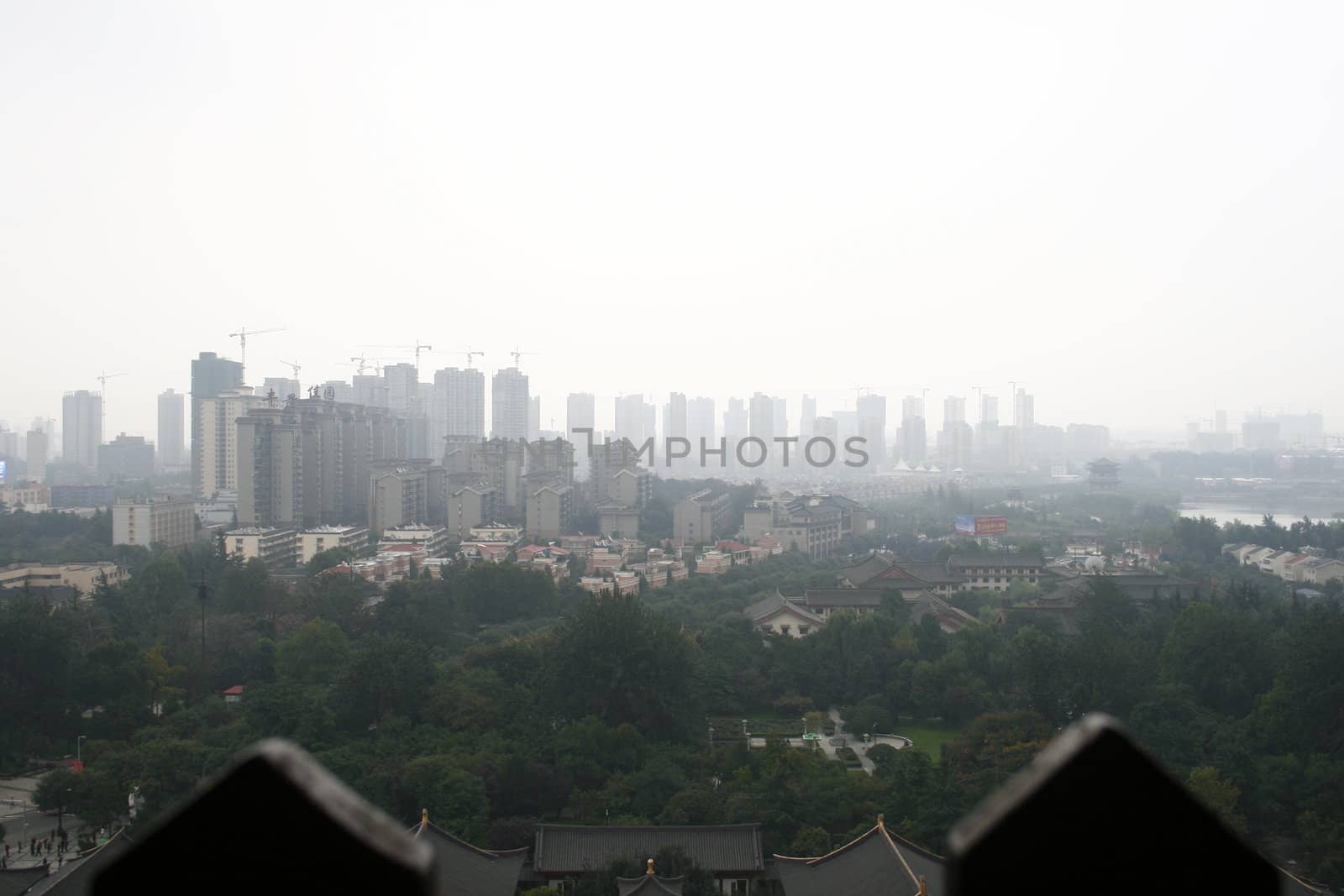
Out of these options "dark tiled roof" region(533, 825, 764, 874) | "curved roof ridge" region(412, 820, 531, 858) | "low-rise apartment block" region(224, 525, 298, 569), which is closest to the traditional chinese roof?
"dark tiled roof" region(533, 825, 764, 874)

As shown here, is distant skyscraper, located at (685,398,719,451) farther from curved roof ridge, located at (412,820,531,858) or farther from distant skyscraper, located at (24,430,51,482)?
curved roof ridge, located at (412,820,531,858)

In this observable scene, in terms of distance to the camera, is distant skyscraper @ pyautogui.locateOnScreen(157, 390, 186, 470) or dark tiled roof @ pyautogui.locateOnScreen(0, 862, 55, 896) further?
distant skyscraper @ pyautogui.locateOnScreen(157, 390, 186, 470)

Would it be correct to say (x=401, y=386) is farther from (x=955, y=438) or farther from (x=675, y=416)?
(x=955, y=438)

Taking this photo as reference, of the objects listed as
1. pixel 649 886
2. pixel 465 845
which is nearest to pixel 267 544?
pixel 465 845

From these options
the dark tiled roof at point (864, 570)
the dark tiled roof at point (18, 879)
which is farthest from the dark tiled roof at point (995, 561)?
the dark tiled roof at point (18, 879)

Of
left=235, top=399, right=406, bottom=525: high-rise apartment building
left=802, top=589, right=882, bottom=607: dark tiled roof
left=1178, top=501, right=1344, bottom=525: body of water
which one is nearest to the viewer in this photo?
left=802, top=589, right=882, bottom=607: dark tiled roof

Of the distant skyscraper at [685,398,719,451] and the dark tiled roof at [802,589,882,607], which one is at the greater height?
the distant skyscraper at [685,398,719,451]

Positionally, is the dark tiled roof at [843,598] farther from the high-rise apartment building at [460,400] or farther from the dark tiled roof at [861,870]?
the high-rise apartment building at [460,400]

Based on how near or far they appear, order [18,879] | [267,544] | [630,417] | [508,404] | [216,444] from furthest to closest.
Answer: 1. [630,417]
2. [508,404]
3. [216,444]
4. [267,544]
5. [18,879]
